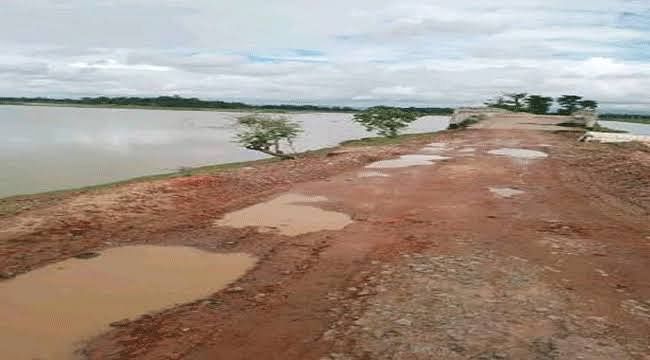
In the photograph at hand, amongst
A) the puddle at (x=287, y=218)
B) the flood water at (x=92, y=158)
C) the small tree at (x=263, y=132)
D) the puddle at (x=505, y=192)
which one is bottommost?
the flood water at (x=92, y=158)

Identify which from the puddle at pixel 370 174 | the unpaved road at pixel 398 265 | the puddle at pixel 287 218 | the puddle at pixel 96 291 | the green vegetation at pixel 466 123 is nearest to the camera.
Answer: the unpaved road at pixel 398 265

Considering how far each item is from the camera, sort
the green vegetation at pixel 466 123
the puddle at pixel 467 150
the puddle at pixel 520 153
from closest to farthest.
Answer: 1. the puddle at pixel 520 153
2. the puddle at pixel 467 150
3. the green vegetation at pixel 466 123

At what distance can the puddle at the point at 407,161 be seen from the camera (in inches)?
584

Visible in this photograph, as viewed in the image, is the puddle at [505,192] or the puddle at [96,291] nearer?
the puddle at [96,291]

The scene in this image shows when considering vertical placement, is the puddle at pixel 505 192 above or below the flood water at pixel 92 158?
above

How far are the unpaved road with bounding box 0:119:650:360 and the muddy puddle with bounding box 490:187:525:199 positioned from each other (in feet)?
0.27

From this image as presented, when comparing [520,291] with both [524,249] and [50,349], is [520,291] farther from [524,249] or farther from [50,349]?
[50,349]

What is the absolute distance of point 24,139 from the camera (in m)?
35.3

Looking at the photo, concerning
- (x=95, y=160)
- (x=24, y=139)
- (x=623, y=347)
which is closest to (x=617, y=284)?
(x=623, y=347)

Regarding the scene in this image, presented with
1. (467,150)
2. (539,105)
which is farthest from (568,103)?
(467,150)

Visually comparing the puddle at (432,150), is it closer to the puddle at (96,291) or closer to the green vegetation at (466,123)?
the puddle at (96,291)

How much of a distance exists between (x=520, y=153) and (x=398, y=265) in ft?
42.1

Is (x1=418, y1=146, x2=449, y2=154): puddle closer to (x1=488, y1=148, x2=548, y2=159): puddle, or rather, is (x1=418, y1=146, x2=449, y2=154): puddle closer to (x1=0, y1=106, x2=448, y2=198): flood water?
(x1=488, y1=148, x2=548, y2=159): puddle

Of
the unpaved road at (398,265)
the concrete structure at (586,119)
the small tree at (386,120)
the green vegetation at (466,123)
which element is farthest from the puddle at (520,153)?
the green vegetation at (466,123)
